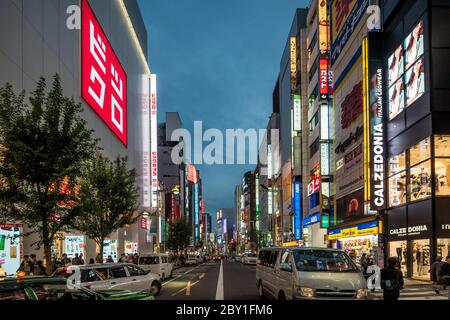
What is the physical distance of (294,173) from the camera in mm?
78625

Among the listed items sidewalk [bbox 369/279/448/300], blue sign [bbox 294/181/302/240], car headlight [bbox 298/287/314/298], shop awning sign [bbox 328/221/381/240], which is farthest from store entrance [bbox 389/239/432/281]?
blue sign [bbox 294/181/302/240]

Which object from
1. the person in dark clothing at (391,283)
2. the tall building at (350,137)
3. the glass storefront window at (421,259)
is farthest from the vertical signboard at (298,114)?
the person in dark clothing at (391,283)

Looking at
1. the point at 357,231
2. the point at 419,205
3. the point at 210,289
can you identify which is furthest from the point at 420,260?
the point at 357,231

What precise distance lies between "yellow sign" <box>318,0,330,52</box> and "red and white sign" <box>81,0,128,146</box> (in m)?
22.9

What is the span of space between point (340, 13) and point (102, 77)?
946 inches

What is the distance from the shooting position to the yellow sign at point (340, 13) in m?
48.6

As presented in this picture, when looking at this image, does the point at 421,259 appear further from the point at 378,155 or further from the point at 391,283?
the point at 391,283

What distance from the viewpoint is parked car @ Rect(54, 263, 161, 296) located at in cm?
1634

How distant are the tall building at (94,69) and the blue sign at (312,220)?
22.5 meters

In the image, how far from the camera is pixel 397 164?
113ft

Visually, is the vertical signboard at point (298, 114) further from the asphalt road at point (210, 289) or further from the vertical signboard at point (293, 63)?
the asphalt road at point (210, 289)
